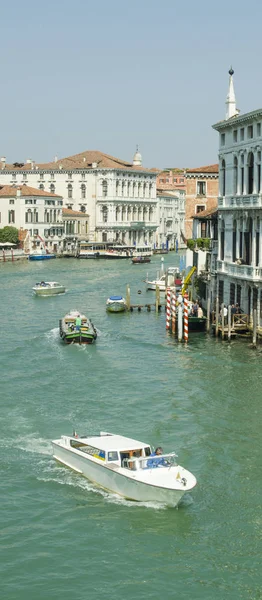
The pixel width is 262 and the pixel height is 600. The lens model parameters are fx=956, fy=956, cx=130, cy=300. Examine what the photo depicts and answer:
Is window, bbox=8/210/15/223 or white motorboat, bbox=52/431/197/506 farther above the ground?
window, bbox=8/210/15/223

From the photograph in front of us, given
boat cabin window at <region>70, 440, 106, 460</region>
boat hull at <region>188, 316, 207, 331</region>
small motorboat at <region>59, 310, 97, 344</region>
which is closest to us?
boat cabin window at <region>70, 440, 106, 460</region>

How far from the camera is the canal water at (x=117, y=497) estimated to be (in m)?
13.2

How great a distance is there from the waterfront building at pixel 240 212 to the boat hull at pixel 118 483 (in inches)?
492

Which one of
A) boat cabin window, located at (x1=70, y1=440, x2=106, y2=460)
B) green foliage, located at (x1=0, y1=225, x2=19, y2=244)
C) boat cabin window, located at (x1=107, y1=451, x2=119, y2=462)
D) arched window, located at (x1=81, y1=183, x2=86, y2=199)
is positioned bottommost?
boat cabin window, located at (x1=70, y1=440, x2=106, y2=460)

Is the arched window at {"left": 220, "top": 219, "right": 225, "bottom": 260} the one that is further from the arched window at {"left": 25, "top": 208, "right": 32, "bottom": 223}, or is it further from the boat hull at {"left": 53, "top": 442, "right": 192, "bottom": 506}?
the arched window at {"left": 25, "top": 208, "right": 32, "bottom": 223}

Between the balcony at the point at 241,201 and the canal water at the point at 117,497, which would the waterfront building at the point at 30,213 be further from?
the balcony at the point at 241,201

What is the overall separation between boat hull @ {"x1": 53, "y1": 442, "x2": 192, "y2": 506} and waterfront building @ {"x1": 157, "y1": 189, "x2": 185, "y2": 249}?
9011cm

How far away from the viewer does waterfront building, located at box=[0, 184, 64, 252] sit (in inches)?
3457

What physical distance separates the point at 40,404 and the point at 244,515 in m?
8.02

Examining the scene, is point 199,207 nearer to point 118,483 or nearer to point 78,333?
point 78,333

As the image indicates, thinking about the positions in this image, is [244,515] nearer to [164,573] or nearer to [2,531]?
[164,573]

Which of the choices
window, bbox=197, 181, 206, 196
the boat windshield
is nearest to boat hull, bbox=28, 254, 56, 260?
window, bbox=197, 181, 206, 196

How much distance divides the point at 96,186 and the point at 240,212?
7077cm

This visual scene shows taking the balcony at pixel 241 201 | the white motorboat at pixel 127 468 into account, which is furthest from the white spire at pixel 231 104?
the white motorboat at pixel 127 468
